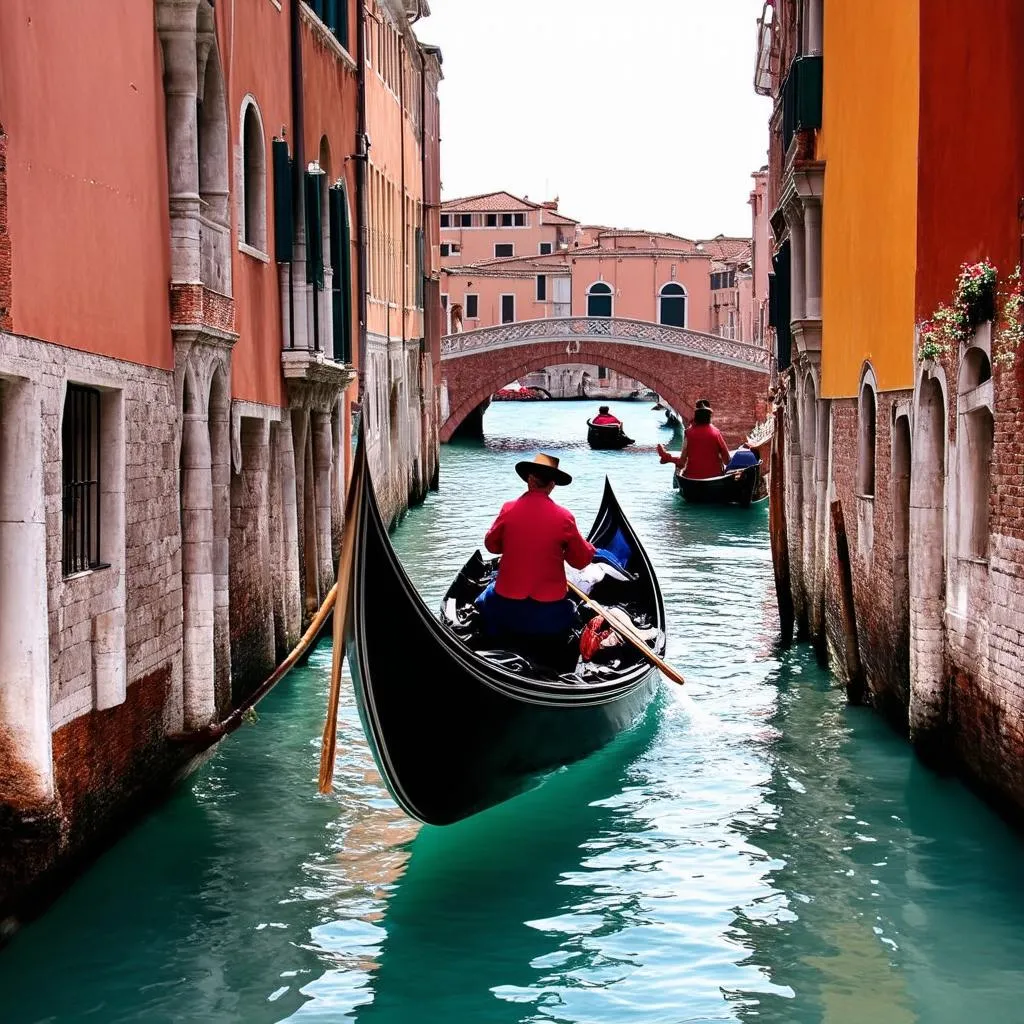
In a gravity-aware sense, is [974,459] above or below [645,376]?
below

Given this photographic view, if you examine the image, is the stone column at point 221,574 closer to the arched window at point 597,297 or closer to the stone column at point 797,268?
the stone column at point 797,268

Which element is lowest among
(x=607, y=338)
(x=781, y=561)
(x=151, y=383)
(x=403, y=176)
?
(x=781, y=561)

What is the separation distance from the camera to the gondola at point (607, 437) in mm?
31047

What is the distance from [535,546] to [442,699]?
4.03 feet

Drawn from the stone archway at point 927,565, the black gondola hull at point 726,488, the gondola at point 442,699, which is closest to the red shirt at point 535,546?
the gondola at point 442,699

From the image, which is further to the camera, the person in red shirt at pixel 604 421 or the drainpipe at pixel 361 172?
the person in red shirt at pixel 604 421

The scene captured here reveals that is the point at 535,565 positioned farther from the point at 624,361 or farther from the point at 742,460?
the point at 624,361

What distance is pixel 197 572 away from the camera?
6.70m

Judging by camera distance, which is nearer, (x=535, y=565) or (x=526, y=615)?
(x=535, y=565)

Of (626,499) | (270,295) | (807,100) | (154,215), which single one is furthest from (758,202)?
(154,215)

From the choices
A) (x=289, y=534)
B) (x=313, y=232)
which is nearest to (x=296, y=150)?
(x=313, y=232)

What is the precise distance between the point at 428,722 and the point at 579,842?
912mm

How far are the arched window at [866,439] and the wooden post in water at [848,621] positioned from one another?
301 millimetres

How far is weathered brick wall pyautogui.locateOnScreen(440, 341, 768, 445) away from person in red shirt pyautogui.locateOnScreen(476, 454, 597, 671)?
2194cm
